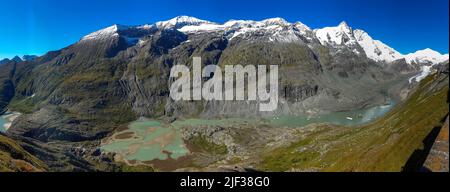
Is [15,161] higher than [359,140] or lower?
higher

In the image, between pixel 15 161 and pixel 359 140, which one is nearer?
pixel 15 161

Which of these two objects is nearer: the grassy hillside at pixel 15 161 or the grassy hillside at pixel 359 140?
the grassy hillside at pixel 15 161

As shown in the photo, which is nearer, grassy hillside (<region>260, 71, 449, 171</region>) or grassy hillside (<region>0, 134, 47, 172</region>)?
grassy hillside (<region>0, 134, 47, 172</region>)
